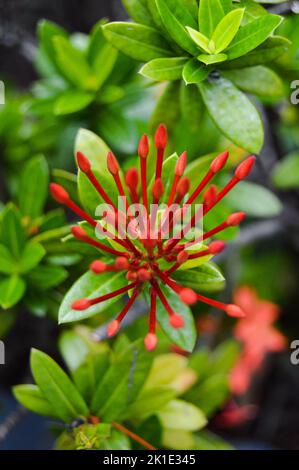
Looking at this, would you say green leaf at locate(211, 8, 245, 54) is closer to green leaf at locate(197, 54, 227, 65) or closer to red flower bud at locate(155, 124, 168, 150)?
green leaf at locate(197, 54, 227, 65)

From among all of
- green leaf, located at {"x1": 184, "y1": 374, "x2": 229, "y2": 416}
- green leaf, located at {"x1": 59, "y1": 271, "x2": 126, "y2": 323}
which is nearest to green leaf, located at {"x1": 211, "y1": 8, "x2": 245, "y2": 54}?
green leaf, located at {"x1": 59, "y1": 271, "x2": 126, "y2": 323}

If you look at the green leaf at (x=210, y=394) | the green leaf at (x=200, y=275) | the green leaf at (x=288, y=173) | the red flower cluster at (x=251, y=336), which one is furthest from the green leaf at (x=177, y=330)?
the red flower cluster at (x=251, y=336)

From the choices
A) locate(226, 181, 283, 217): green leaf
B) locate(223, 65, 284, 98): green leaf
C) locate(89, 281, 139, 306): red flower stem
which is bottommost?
locate(89, 281, 139, 306): red flower stem

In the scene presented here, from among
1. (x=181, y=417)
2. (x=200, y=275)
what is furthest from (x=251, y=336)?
(x=200, y=275)

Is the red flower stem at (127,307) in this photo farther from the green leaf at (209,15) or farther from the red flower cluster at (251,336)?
the red flower cluster at (251,336)

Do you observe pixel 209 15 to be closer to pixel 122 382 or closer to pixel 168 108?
pixel 168 108

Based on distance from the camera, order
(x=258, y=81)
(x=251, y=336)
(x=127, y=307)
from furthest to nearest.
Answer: (x=251, y=336), (x=258, y=81), (x=127, y=307)

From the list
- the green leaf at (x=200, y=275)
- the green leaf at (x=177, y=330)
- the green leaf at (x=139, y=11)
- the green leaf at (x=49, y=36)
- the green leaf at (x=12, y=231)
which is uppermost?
the green leaf at (x=49, y=36)
